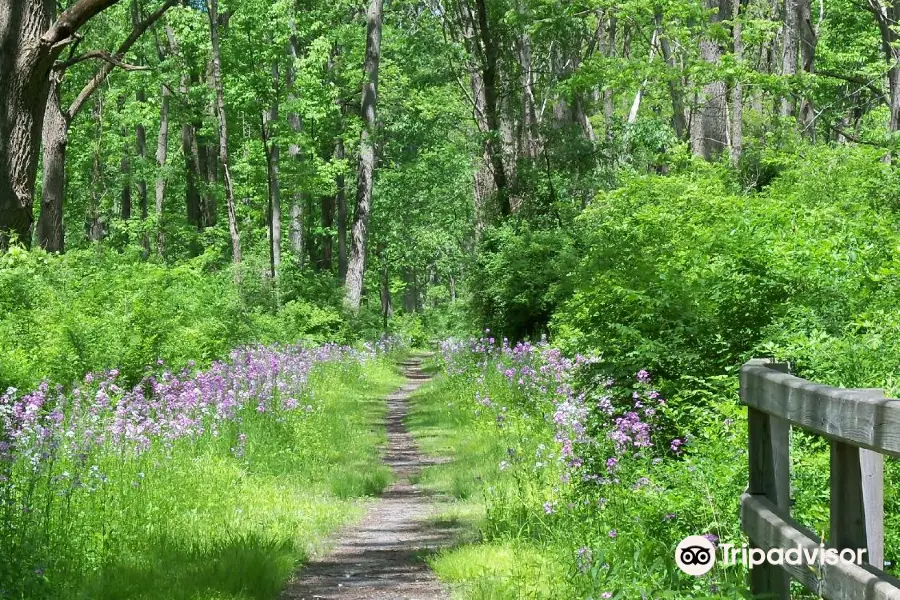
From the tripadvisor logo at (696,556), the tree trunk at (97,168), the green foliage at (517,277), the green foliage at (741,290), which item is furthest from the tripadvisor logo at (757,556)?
the tree trunk at (97,168)

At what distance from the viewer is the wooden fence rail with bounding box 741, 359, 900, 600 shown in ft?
8.37

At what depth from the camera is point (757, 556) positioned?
3822 millimetres

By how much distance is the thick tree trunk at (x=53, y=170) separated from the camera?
20.0m

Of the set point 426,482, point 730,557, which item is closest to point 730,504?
point 730,557

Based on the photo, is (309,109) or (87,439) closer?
(87,439)

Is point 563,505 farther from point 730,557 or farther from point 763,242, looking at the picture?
point 763,242

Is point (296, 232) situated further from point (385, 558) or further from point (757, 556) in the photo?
point (757, 556)

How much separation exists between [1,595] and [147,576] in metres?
1.08

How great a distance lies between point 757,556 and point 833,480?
1.06 meters

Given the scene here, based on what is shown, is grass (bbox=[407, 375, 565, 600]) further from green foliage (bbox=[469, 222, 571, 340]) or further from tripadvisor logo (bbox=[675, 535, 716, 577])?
green foliage (bbox=[469, 222, 571, 340])

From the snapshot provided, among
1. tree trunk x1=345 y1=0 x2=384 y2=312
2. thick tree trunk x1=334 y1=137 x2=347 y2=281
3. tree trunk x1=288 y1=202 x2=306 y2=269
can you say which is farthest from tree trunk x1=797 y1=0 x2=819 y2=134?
tree trunk x1=288 y1=202 x2=306 y2=269

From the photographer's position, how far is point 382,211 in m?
46.2

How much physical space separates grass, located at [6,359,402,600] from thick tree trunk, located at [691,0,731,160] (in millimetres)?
11209

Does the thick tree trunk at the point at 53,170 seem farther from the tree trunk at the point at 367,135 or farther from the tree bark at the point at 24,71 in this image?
the tree trunk at the point at 367,135
